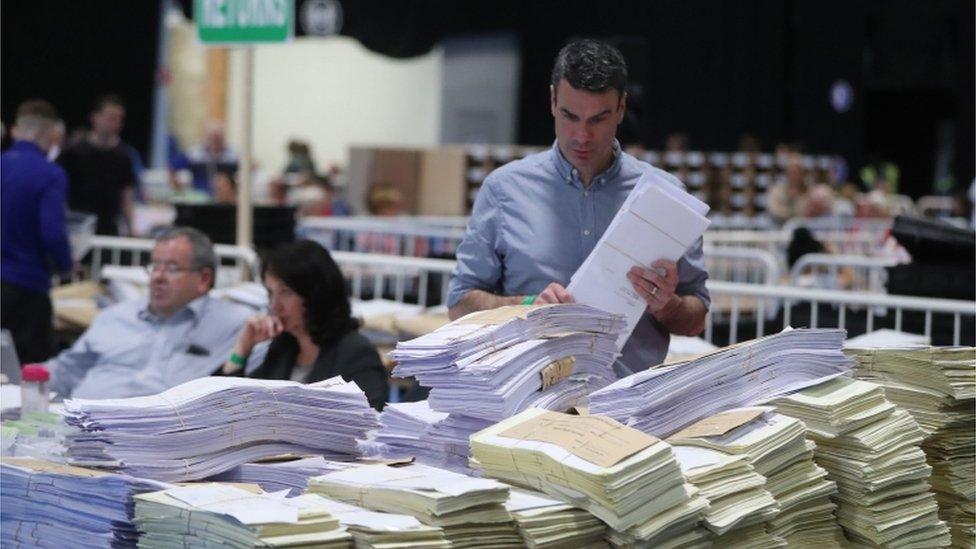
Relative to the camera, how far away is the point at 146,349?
5.96 meters

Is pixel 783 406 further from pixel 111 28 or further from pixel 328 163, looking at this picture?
pixel 328 163

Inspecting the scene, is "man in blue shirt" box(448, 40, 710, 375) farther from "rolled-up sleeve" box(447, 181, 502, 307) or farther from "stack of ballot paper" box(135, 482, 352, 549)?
"stack of ballot paper" box(135, 482, 352, 549)

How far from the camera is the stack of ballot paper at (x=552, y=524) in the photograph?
8.69 feet

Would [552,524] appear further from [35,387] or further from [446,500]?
[35,387]

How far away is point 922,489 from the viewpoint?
3348mm

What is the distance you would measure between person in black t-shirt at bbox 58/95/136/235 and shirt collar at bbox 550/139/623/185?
26.1 feet

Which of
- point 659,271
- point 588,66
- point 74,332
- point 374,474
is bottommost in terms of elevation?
point 74,332

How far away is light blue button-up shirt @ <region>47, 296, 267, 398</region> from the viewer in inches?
230

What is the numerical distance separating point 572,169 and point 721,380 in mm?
731

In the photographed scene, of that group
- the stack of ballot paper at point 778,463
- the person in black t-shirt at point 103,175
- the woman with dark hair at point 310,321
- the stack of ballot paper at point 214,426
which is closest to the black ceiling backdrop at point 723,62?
the person in black t-shirt at point 103,175

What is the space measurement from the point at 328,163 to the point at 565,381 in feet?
70.5

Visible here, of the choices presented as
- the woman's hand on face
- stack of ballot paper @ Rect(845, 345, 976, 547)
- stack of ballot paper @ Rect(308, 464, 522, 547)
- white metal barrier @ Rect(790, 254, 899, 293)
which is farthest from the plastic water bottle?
white metal barrier @ Rect(790, 254, 899, 293)

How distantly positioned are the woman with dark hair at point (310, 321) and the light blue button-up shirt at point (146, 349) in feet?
2.20

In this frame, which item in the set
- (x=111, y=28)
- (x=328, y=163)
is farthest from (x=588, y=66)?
(x=328, y=163)
